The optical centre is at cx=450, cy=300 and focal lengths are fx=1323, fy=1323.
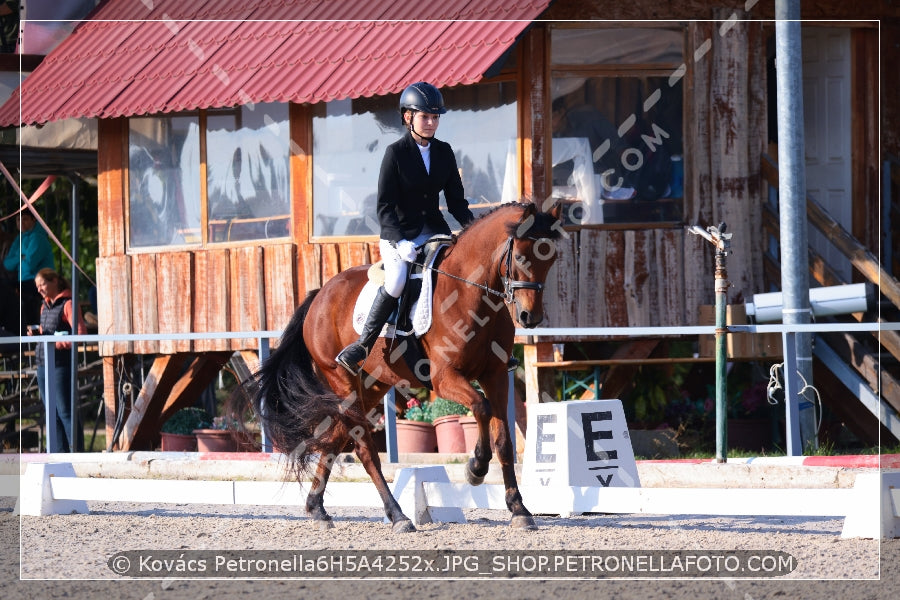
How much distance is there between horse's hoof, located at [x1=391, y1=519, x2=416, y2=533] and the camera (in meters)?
7.58

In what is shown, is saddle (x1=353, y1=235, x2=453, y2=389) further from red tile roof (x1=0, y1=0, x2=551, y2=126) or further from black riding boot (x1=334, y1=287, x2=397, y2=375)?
red tile roof (x1=0, y1=0, x2=551, y2=126)

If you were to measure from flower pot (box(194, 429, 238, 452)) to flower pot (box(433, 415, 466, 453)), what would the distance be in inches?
90.3

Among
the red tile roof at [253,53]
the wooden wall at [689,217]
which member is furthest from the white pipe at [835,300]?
the red tile roof at [253,53]

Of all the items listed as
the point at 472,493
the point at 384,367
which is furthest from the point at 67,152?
the point at 472,493

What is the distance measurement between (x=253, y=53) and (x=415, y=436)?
4245 millimetres

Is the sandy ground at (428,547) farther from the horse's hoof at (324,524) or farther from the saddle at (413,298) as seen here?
the saddle at (413,298)

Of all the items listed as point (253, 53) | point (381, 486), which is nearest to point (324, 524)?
point (381, 486)

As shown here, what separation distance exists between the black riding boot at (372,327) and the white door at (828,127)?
658 centimetres

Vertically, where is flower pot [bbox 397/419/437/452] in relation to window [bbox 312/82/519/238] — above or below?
below

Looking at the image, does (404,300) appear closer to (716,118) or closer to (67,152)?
(716,118)

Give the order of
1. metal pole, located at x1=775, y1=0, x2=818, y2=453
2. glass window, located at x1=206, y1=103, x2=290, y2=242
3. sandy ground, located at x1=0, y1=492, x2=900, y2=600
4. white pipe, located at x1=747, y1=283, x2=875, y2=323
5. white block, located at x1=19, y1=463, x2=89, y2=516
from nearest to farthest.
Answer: sandy ground, located at x1=0, y1=492, x2=900, y2=600
white block, located at x1=19, y1=463, x2=89, y2=516
metal pole, located at x1=775, y1=0, x2=818, y2=453
white pipe, located at x1=747, y1=283, x2=875, y2=323
glass window, located at x1=206, y1=103, x2=290, y2=242

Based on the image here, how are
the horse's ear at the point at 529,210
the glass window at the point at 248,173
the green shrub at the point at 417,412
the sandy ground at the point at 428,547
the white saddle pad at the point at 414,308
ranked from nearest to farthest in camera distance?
the sandy ground at the point at 428,547 → the horse's ear at the point at 529,210 → the white saddle pad at the point at 414,308 → the green shrub at the point at 417,412 → the glass window at the point at 248,173

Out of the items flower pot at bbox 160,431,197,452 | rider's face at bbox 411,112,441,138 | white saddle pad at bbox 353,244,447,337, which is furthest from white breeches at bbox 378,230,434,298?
flower pot at bbox 160,431,197,452

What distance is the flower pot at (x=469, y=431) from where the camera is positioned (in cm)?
1205
